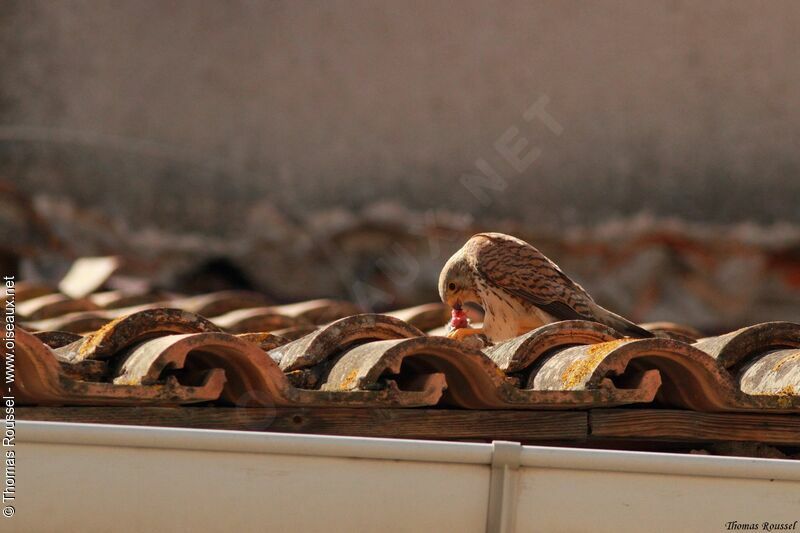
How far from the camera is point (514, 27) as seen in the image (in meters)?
10.1

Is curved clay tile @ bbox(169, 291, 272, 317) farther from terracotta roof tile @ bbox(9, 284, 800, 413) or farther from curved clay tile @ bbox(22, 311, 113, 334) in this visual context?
terracotta roof tile @ bbox(9, 284, 800, 413)

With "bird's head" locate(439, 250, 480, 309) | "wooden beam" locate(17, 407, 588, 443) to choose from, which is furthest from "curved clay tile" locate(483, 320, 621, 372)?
"bird's head" locate(439, 250, 480, 309)

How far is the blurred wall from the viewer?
10047 mm

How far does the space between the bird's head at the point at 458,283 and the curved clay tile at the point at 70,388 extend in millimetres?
2132

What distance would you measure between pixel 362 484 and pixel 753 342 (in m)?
1.52

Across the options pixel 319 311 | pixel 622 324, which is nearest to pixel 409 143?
pixel 319 311

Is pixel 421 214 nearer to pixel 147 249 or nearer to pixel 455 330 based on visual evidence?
pixel 147 249

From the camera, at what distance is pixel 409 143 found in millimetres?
10086

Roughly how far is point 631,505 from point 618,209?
795cm

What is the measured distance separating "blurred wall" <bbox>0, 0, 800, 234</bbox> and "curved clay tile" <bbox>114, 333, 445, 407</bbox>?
7233 mm

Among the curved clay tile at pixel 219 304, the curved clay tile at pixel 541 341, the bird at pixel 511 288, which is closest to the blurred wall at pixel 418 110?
the curved clay tile at pixel 219 304

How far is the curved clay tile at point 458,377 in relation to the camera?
2.80 m

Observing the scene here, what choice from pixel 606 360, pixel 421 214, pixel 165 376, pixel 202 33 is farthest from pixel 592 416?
pixel 202 33

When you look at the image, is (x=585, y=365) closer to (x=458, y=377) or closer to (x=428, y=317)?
(x=458, y=377)
